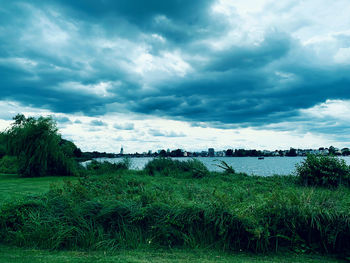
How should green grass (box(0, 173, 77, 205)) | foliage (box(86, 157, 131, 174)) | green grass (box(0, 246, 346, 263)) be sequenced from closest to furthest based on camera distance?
green grass (box(0, 246, 346, 263))
green grass (box(0, 173, 77, 205))
foliage (box(86, 157, 131, 174))

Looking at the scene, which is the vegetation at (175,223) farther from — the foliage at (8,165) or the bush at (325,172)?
the foliage at (8,165)

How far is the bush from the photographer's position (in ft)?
30.2

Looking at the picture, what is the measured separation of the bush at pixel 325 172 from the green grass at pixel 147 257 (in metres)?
6.00

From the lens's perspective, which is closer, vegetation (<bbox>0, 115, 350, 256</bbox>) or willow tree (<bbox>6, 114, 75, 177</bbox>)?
vegetation (<bbox>0, 115, 350, 256</bbox>)

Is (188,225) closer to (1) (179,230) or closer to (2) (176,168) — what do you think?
(1) (179,230)

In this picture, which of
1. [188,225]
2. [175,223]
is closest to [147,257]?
[175,223]

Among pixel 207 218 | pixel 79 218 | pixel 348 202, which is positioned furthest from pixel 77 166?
pixel 348 202

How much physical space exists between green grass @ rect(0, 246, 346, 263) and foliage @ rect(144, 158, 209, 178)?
25.5 feet

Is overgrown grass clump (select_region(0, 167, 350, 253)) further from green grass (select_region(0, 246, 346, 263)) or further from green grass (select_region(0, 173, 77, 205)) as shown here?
green grass (select_region(0, 173, 77, 205))

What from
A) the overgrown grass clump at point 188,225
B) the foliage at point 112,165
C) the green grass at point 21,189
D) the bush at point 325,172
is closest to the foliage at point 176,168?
the foliage at point 112,165

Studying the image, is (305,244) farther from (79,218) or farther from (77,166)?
(77,166)

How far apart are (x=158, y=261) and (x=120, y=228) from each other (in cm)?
121

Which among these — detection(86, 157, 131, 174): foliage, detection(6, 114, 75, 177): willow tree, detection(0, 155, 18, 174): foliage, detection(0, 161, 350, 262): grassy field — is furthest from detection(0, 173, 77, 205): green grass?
detection(0, 155, 18, 174): foliage

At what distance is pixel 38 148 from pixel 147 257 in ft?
48.0
